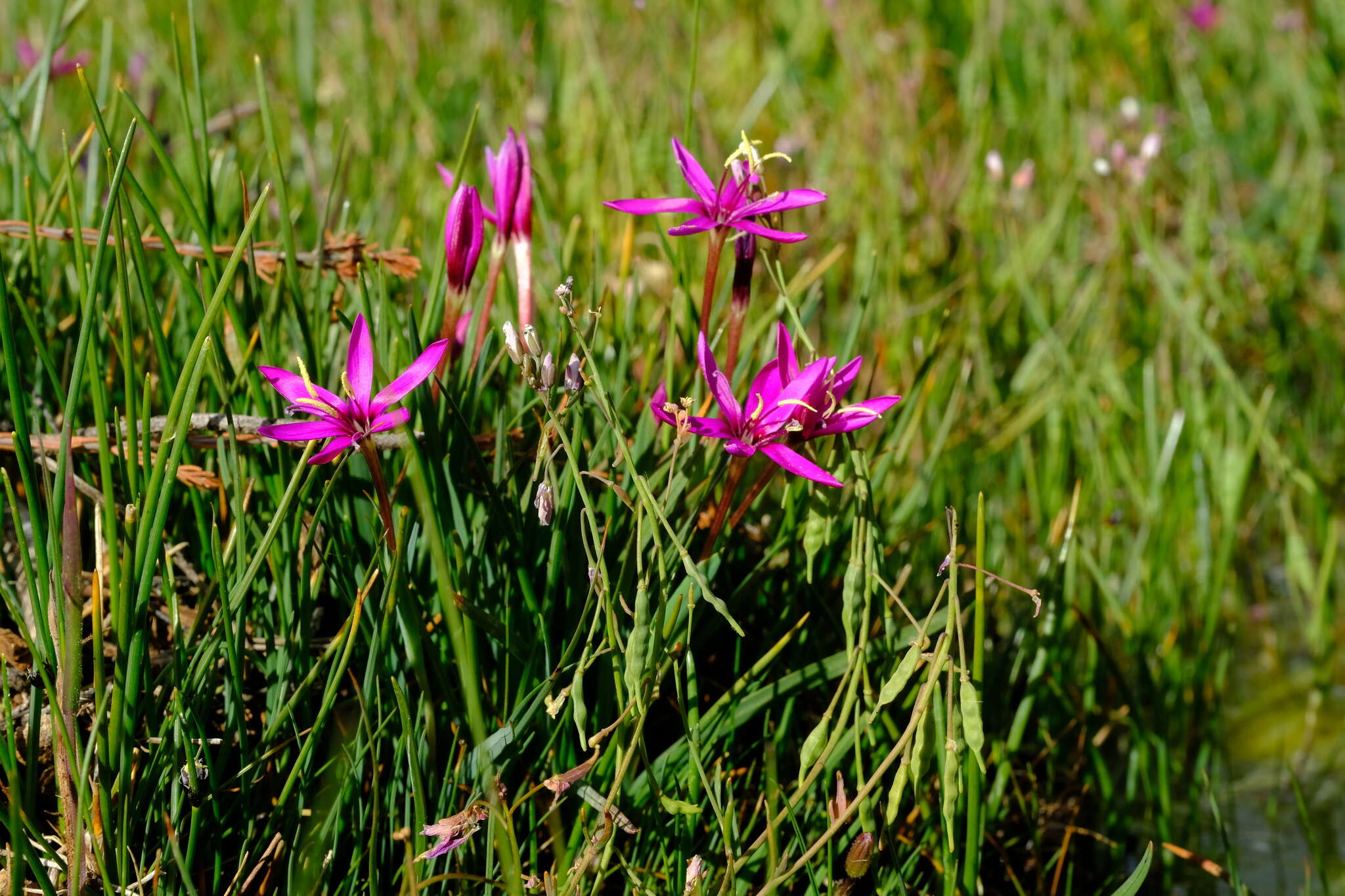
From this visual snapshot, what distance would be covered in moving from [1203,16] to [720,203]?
3.17m

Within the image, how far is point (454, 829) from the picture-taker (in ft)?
3.13

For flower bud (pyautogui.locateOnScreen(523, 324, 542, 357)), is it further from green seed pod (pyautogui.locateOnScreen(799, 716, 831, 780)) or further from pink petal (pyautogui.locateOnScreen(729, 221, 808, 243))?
green seed pod (pyautogui.locateOnScreen(799, 716, 831, 780))

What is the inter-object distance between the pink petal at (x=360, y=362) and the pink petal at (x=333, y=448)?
5 centimetres

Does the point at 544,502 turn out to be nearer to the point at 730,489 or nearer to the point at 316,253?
the point at 730,489

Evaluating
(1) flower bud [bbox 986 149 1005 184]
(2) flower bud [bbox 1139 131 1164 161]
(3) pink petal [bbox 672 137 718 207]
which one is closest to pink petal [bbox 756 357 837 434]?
(3) pink petal [bbox 672 137 718 207]

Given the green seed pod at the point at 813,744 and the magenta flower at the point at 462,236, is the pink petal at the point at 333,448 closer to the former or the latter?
the magenta flower at the point at 462,236

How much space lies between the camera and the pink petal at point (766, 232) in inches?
38.0

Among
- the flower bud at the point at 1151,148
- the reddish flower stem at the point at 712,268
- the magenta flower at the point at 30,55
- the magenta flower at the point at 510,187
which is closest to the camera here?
the reddish flower stem at the point at 712,268

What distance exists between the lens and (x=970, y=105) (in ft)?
10.2

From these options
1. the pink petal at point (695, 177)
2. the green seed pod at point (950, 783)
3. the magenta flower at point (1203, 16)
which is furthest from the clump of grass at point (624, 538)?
the magenta flower at point (1203, 16)

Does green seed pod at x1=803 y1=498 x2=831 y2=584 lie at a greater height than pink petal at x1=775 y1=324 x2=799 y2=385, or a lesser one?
lesser

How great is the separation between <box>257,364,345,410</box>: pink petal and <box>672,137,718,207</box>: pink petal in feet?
1.34

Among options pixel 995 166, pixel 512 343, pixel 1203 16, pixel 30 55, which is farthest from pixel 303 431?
pixel 1203 16

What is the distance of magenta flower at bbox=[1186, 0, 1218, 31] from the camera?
352 cm
